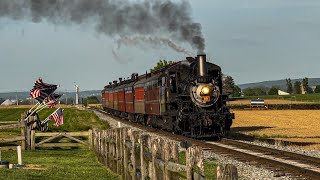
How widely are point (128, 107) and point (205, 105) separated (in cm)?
2260

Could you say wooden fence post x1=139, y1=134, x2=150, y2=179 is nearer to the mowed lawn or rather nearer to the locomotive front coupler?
the mowed lawn

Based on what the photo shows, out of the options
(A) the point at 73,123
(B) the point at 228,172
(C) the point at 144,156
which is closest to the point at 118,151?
(C) the point at 144,156

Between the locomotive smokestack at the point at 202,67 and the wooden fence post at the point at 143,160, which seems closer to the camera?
the wooden fence post at the point at 143,160

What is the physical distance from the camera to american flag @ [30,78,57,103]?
1167 inches

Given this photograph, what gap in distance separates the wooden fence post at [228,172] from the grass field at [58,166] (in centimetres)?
964

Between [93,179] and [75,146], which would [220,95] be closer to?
Result: [75,146]

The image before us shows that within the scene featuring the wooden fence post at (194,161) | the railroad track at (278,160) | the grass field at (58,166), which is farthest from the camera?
the grass field at (58,166)

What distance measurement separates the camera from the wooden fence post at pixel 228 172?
5.96 meters

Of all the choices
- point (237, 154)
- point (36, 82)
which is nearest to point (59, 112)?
point (36, 82)

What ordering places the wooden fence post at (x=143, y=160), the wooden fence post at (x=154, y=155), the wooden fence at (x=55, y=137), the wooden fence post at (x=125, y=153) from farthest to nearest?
1. the wooden fence at (x=55, y=137)
2. the wooden fence post at (x=125, y=153)
3. the wooden fence post at (x=143, y=160)
4. the wooden fence post at (x=154, y=155)

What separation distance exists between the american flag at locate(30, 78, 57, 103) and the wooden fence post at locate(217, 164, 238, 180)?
2458cm

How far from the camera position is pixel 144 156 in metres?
12.1

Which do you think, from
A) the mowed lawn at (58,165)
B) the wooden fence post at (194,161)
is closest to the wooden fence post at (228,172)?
the wooden fence post at (194,161)

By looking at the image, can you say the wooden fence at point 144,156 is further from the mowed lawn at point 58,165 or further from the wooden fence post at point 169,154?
the mowed lawn at point 58,165
